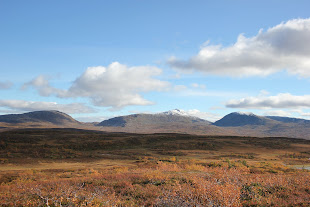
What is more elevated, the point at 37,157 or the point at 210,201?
the point at 210,201

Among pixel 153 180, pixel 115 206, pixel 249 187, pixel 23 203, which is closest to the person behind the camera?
pixel 115 206

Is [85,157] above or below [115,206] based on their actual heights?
below

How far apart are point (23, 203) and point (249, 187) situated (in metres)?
10.8

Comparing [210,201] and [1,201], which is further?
[1,201]

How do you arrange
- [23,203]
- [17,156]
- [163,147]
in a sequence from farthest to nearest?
[163,147] → [17,156] → [23,203]

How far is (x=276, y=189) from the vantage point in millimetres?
12609

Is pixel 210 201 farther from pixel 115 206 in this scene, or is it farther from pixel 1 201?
pixel 1 201

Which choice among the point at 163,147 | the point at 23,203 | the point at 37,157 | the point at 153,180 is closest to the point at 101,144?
the point at 163,147

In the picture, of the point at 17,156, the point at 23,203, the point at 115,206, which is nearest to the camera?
the point at 115,206

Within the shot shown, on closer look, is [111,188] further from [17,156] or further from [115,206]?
[17,156]

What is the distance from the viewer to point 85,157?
1393 inches

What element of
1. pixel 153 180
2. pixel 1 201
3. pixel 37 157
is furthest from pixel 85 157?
pixel 1 201

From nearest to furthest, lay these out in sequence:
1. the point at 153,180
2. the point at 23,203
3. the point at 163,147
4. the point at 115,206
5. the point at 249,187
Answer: the point at 115,206
the point at 23,203
the point at 249,187
the point at 153,180
the point at 163,147

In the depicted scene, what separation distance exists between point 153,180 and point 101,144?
3623cm
